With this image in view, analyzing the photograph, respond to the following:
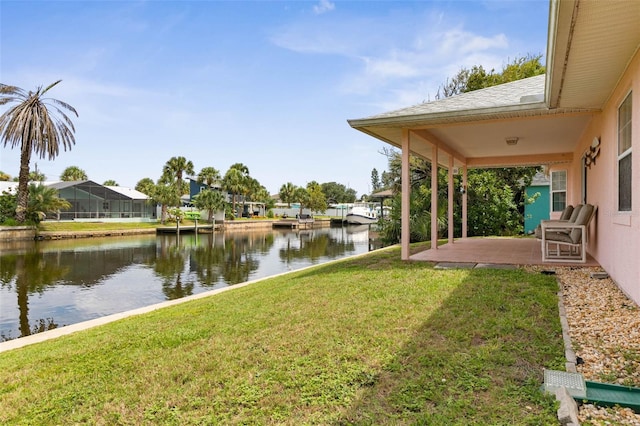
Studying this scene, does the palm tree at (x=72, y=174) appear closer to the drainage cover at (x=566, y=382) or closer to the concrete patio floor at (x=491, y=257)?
the concrete patio floor at (x=491, y=257)

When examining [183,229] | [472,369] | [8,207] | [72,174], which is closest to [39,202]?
[8,207]

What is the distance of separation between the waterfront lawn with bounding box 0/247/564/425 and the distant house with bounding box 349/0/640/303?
4.58 feet

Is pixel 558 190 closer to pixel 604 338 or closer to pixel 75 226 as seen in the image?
pixel 604 338

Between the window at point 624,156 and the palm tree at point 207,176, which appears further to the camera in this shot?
the palm tree at point 207,176

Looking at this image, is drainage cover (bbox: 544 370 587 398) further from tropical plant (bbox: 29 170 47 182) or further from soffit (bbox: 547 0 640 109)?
tropical plant (bbox: 29 170 47 182)

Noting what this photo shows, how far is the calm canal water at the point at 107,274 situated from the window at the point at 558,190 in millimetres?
9678

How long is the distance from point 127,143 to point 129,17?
23855 mm

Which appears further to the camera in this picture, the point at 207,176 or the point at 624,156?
the point at 207,176

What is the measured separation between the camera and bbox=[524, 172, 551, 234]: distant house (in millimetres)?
17469

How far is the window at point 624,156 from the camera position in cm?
473

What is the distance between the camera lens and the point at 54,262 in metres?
17.0

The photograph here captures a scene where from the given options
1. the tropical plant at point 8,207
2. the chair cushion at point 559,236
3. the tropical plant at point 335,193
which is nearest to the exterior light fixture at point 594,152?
the chair cushion at point 559,236

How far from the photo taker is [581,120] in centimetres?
760

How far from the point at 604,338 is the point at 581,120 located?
5718 millimetres
